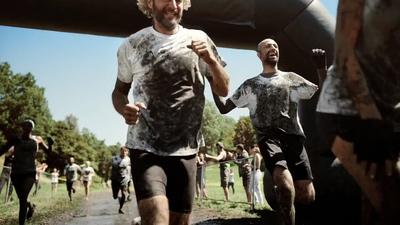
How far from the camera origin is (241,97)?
5.26 meters

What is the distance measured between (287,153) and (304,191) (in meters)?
0.43

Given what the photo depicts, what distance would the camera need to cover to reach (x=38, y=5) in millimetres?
6699

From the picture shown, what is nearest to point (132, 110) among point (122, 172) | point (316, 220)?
point (316, 220)

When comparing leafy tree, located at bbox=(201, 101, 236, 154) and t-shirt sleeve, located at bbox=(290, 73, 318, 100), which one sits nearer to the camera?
t-shirt sleeve, located at bbox=(290, 73, 318, 100)

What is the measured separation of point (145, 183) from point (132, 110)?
435 millimetres

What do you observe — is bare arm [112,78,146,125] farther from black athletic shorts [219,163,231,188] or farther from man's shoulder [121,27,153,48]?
black athletic shorts [219,163,231,188]

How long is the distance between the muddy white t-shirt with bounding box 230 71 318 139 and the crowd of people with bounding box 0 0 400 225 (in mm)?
11

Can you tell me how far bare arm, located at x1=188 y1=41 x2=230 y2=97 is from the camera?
2889mm

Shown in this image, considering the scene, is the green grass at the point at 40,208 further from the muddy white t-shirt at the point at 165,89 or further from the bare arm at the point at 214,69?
the bare arm at the point at 214,69

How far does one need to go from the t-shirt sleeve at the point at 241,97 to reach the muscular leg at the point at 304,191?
3.26 feet

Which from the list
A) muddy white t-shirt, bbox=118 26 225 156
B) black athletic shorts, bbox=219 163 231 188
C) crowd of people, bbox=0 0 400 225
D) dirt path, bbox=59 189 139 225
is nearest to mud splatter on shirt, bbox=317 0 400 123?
crowd of people, bbox=0 0 400 225

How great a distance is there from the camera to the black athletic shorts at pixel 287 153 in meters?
4.98

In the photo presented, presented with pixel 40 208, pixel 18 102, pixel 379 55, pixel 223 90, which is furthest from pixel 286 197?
pixel 18 102

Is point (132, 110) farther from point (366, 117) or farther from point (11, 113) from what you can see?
point (11, 113)
